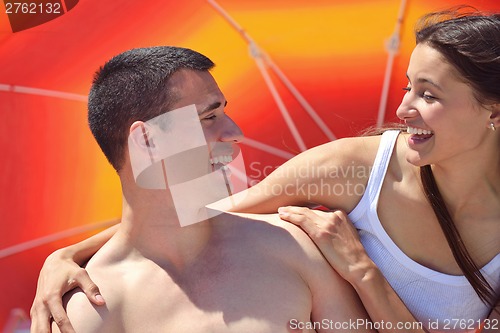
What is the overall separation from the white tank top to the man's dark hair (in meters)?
0.56

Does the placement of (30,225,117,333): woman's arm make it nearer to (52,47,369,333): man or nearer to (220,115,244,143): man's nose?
(52,47,369,333): man

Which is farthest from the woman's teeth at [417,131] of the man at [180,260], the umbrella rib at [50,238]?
the umbrella rib at [50,238]

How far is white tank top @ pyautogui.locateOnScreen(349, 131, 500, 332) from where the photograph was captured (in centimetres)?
177

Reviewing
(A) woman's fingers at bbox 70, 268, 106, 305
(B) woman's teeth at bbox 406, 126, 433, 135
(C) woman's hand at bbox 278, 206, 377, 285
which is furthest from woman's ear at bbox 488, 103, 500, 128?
(A) woman's fingers at bbox 70, 268, 106, 305

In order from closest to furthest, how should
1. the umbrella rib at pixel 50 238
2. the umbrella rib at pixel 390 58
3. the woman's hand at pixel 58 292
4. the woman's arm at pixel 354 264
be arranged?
1. the woman's hand at pixel 58 292
2. the woman's arm at pixel 354 264
3. the umbrella rib at pixel 50 238
4. the umbrella rib at pixel 390 58

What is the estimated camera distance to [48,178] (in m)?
2.11

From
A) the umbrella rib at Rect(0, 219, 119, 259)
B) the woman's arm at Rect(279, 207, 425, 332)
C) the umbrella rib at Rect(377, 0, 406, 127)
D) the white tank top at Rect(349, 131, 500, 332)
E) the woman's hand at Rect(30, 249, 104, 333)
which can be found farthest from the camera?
the umbrella rib at Rect(377, 0, 406, 127)

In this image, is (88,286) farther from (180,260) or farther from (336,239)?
(336,239)

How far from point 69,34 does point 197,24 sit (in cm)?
42

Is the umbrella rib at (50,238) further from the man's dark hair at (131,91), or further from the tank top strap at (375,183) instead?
the tank top strap at (375,183)

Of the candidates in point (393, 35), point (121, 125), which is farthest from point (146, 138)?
point (393, 35)

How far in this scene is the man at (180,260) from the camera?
1.57 m

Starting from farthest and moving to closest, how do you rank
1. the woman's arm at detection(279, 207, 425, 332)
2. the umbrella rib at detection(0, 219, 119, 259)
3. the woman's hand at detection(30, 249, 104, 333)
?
the umbrella rib at detection(0, 219, 119, 259), the woman's arm at detection(279, 207, 425, 332), the woman's hand at detection(30, 249, 104, 333)

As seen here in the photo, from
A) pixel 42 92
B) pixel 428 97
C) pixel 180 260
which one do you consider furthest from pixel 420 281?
pixel 42 92
